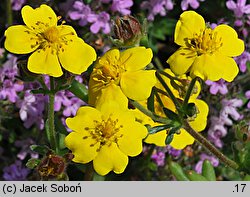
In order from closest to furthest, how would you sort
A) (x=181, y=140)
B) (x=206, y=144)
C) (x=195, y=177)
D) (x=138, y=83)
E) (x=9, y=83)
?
(x=138, y=83)
(x=206, y=144)
(x=181, y=140)
(x=195, y=177)
(x=9, y=83)

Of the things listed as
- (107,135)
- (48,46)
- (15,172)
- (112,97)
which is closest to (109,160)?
(107,135)

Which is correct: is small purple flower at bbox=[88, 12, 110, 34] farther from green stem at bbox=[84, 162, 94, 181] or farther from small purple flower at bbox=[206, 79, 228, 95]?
green stem at bbox=[84, 162, 94, 181]

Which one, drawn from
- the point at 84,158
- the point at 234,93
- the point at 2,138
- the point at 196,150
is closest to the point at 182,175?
the point at 196,150

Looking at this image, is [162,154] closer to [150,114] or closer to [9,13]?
[150,114]

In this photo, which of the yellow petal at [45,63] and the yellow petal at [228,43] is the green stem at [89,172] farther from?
the yellow petal at [228,43]

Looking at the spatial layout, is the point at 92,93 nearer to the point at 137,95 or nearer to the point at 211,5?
the point at 137,95

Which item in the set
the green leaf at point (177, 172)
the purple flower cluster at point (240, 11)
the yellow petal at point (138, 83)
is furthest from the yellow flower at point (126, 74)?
the purple flower cluster at point (240, 11)
